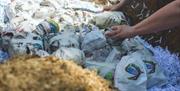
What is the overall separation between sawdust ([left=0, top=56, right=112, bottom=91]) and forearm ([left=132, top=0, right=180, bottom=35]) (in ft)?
3.65

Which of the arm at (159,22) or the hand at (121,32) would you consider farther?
the hand at (121,32)

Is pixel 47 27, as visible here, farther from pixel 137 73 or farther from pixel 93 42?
pixel 137 73

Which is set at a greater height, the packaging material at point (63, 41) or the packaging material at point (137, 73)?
the packaging material at point (63, 41)

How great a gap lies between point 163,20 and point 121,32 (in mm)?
330

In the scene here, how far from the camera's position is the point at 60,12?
3596mm

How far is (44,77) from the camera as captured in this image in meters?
1.54

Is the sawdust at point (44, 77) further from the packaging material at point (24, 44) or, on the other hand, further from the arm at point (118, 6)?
the arm at point (118, 6)

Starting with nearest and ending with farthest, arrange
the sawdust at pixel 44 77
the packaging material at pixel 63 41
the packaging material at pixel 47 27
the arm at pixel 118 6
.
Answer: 1. the sawdust at pixel 44 77
2. the packaging material at pixel 63 41
3. the packaging material at pixel 47 27
4. the arm at pixel 118 6

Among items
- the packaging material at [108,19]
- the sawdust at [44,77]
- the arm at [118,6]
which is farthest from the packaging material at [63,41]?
the sawdust at [44,77]

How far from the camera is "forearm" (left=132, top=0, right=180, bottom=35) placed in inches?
106

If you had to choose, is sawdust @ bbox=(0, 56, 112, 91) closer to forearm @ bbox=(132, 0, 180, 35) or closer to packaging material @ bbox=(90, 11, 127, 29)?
forearm @ bbox=(132, 0, 180, 35)

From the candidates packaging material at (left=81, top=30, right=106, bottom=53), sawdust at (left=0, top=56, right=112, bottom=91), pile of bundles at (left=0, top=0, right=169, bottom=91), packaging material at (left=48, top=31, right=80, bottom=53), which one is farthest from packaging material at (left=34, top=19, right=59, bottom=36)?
sawdust at (left=0, top=56, right=112, bottom=91)

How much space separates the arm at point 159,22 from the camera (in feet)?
8.83

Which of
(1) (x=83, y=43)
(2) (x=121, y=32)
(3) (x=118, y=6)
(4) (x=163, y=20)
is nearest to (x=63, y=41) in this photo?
(1) (x=83, y=43)
